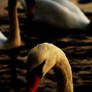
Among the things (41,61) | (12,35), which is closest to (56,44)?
(12,35)

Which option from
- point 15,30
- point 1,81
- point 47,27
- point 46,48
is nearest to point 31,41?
point 15,30

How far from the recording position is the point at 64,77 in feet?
13.6

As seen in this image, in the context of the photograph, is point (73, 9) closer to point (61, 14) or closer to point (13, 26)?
point (61, 14)

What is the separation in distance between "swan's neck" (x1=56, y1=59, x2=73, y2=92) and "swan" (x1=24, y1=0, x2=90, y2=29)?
4.52 meters

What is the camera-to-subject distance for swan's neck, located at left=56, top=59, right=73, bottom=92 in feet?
13.2

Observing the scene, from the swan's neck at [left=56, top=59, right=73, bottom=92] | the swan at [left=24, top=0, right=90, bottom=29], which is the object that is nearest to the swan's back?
the swan at [left=24, top=0, right=90, bottom=29]

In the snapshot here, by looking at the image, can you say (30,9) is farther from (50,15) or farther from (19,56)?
(50,15)

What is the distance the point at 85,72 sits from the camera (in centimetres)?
623

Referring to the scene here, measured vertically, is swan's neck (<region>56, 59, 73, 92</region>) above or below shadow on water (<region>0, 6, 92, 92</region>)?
above

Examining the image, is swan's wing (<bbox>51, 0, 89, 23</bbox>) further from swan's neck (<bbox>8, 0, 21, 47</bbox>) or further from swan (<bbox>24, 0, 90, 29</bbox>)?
swan's neck (<bbox>8, 0, 21, 47</bbox>)

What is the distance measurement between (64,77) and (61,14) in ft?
15.7

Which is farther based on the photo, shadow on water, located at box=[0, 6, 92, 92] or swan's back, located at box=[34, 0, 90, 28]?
swan's back, located at box=[34, 0, 90, 28]

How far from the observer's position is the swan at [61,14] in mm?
8734

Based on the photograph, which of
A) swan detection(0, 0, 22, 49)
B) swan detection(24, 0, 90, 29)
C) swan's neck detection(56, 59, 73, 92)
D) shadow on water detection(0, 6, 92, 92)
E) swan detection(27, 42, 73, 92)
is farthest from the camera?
swan detection(24, 0, 90, 29)
